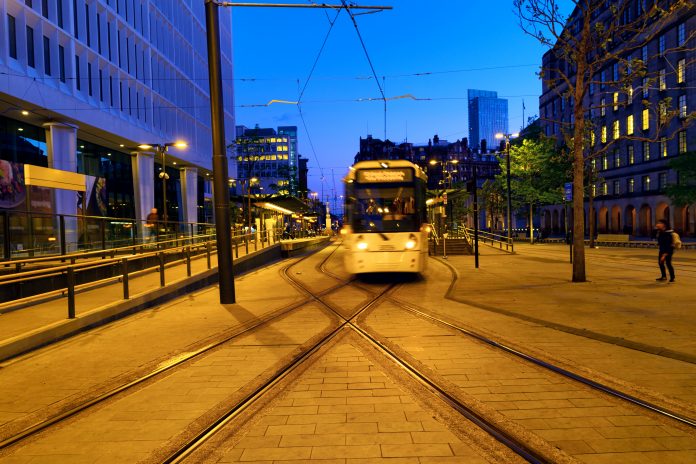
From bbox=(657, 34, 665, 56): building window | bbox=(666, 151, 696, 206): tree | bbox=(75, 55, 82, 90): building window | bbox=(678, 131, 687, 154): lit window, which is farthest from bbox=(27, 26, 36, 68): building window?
bbox=(657, 34, 665, 56): building window

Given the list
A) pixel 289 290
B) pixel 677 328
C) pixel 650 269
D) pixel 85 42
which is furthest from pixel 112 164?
pixel 677 328

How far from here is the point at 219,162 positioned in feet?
35.7

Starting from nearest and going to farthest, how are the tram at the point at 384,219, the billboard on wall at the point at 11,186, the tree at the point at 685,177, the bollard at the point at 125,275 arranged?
the bollard at the point at 125,275
the tram at the point at 384,219
the billboard on wall at the point at 11,186
the tree at the point at 685,177

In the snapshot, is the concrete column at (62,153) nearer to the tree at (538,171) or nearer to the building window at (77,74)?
the building window at (77,74)

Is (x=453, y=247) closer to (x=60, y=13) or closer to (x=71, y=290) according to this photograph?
(x=71, y=290)

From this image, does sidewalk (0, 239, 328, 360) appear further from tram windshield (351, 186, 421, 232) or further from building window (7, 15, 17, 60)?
building window (7, 15, 17, 60)

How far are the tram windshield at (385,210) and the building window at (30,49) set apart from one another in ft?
63.2

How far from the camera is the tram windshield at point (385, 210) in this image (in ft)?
45.3

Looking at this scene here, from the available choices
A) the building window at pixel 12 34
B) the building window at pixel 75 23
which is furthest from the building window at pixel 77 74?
the building window at pixel 12 34

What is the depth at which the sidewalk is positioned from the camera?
23.5ft

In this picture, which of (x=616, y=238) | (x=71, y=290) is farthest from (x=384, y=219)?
(x=616, y=238)

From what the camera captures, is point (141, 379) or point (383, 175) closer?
point (141, 379)

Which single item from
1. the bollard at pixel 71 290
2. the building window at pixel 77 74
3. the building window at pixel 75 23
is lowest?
the bollard at pixel 71 290

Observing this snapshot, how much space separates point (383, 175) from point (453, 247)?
52.0ft
